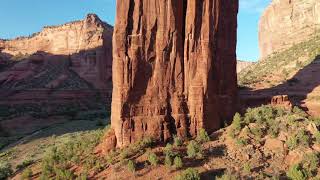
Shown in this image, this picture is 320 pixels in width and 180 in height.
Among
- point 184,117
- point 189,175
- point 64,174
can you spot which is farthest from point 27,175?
point 189,175

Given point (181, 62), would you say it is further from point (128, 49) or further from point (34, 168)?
point (34, 168)

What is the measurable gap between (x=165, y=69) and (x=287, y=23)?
70.2m

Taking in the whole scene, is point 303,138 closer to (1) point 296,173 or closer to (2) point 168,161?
(1) point 296,173

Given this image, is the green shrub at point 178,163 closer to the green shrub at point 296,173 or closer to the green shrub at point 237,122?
the green shrub at point 237,122

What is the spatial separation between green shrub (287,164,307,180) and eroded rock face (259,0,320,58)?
57.5 m

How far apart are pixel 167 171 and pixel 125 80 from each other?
5.28 meters

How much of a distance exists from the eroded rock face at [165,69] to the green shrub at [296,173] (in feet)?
17.8

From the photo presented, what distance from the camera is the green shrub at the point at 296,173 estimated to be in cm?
2066

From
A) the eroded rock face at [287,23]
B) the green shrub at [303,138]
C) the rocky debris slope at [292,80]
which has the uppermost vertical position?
the eroded rock face at [287,23]

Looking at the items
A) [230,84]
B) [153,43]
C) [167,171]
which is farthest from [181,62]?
[167,171]

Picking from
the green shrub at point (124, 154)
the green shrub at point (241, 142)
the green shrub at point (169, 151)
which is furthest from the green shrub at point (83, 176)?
the green shrub at point (241, 142)

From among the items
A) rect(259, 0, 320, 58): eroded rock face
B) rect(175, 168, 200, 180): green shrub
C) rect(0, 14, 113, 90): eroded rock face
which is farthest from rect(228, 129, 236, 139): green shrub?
rect(0, 14, 113, 90): eroded rock face

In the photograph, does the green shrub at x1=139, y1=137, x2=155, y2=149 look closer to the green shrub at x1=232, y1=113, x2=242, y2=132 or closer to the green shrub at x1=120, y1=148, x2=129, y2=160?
the green shrub at x1=120, y1=148, x2=129, y2=160

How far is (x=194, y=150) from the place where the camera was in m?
22.8
